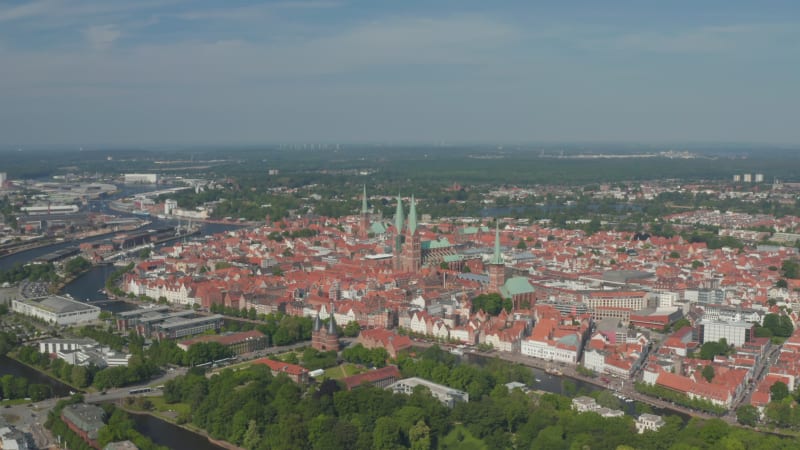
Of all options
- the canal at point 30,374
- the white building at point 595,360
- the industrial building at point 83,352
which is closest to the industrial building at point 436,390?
the white building at point 595,360

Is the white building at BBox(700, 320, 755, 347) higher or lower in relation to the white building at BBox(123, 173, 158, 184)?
lower

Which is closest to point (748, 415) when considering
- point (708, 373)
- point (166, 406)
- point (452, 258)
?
point (708, 373)

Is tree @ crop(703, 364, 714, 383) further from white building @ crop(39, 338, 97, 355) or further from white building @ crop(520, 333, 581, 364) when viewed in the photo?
white building @ crop(39, 338, 97, 355)

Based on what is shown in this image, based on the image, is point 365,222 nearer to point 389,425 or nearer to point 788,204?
point 389,425

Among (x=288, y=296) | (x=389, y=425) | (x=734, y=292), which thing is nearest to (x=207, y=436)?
(x=389, y=425)

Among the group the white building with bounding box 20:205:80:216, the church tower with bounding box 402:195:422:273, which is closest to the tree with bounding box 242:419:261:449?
the church tower with bounding box 402:195:422:273
